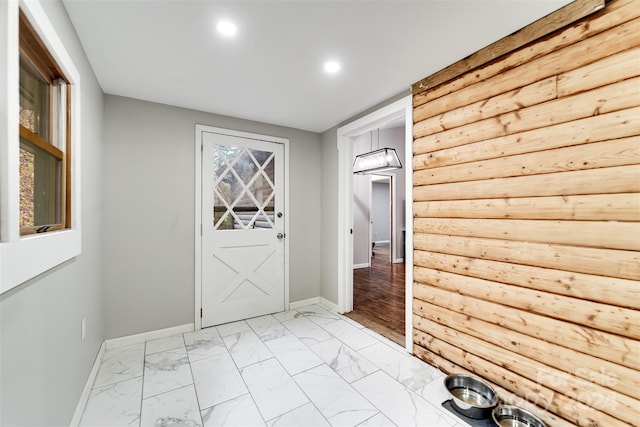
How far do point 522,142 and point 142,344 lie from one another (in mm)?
3541

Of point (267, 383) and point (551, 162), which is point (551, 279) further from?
point (267, 383)

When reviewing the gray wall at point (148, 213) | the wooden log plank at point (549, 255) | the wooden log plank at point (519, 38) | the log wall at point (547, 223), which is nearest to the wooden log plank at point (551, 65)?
the log wall at point (547, 223)

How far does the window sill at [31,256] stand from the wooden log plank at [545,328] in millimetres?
2404

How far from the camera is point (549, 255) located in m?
1.59

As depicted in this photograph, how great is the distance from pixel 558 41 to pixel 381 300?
3.27m

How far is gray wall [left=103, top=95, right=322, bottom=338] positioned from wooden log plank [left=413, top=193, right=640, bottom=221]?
2.54 metres

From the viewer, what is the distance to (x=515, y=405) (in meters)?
1.70

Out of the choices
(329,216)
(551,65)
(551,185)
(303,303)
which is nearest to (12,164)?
(551,185)

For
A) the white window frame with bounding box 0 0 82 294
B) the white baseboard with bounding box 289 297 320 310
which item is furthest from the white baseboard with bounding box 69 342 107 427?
the white baseboard with bounding box 289 297 320 310

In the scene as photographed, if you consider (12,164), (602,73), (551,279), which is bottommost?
(551,279)

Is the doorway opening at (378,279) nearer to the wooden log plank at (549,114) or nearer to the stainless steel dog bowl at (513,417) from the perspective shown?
the stainless steel dog bowl at (513,417)

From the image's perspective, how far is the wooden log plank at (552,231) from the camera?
134 centimetres

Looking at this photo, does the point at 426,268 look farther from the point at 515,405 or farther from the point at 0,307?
the point at 0,307

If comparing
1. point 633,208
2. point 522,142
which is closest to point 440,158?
point 522,142
